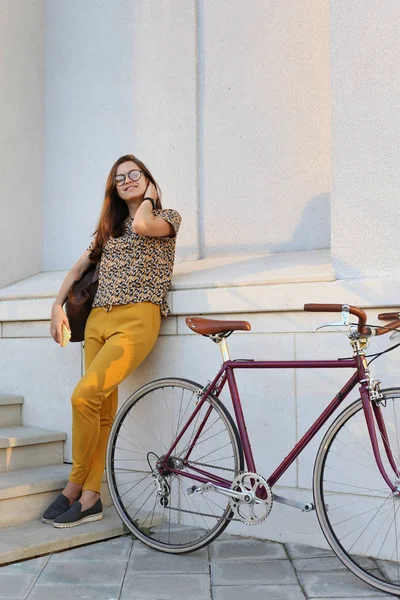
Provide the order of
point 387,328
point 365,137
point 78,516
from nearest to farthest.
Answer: point 387,328
point 365,137
point 78,516

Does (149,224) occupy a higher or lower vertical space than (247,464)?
higher

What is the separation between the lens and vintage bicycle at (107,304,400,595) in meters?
3.06

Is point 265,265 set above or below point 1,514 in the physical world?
above

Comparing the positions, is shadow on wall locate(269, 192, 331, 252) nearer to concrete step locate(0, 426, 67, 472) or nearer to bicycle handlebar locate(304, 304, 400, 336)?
bicycle handlebar locate(304, 304, 400, 336)

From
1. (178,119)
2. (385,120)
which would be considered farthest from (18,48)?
(385,120)

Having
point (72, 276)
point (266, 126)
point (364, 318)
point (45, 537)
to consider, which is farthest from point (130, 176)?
point (45, 537)

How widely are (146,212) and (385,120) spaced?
4.30ft

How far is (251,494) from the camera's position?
3254 millimetres

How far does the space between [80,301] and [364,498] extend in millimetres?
1880

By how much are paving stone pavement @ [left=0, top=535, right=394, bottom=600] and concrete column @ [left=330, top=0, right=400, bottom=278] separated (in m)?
1.41

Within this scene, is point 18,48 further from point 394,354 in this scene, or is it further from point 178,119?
point 394,354

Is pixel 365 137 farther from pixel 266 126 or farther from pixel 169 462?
pixel 169 462

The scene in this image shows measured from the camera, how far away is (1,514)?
3906mm

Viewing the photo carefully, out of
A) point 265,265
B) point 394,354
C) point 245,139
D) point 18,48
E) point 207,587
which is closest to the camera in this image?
point 207,587
